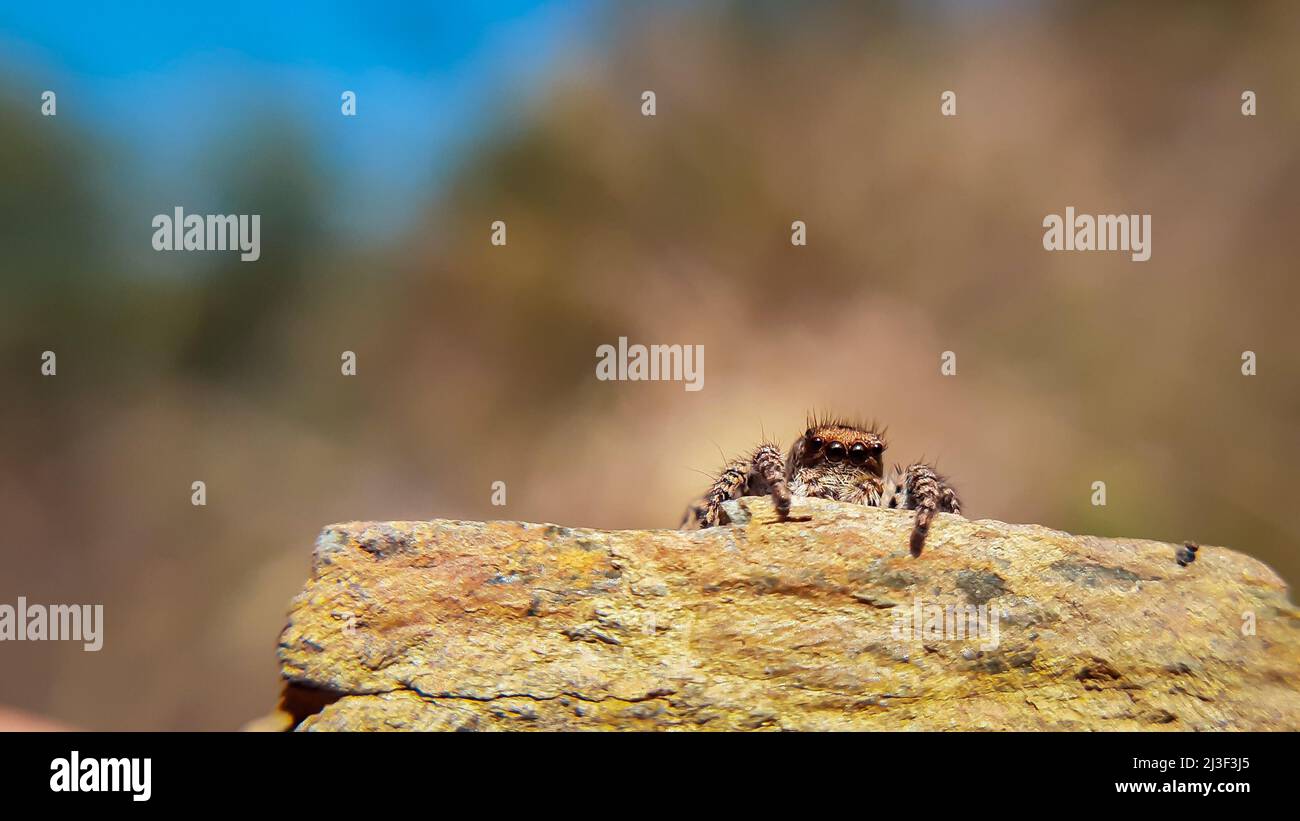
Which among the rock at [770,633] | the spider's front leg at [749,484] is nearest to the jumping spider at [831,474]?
the spider's front leg at [749,484]

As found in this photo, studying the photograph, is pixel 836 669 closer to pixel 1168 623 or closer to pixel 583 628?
pixel 583 628

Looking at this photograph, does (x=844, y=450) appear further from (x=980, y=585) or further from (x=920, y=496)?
(x=980, y=585)

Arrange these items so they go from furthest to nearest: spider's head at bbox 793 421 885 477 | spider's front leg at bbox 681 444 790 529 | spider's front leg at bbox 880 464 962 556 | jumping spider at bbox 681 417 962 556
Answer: spider's head at bbox 793 421 885 477, jumping spider at bbox 681 417 962 556, spider's front leg at bbox 681 444 790 529, spider's front leg at bbox 880 464 962 556

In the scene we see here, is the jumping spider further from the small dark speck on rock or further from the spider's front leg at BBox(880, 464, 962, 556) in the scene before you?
the small dark speck on rock

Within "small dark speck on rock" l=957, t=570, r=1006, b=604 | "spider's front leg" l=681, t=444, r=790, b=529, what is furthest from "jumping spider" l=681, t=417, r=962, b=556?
"small dark speck on rock" l=957, t=570, r=1006, b=604

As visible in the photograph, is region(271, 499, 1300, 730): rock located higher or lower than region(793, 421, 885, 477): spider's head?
lower

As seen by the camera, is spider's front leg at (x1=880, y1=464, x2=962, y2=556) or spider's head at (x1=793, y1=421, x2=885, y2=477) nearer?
spider's front leg at (x1=880, y1=464, x2=962, y2=556)

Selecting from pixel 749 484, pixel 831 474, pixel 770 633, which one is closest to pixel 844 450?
pixel 831 474

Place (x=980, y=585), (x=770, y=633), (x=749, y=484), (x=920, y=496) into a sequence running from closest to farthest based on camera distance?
(x=770, y=633) < (x=980, y=585) < (x=920, y=496) < (x=749, y=484)
